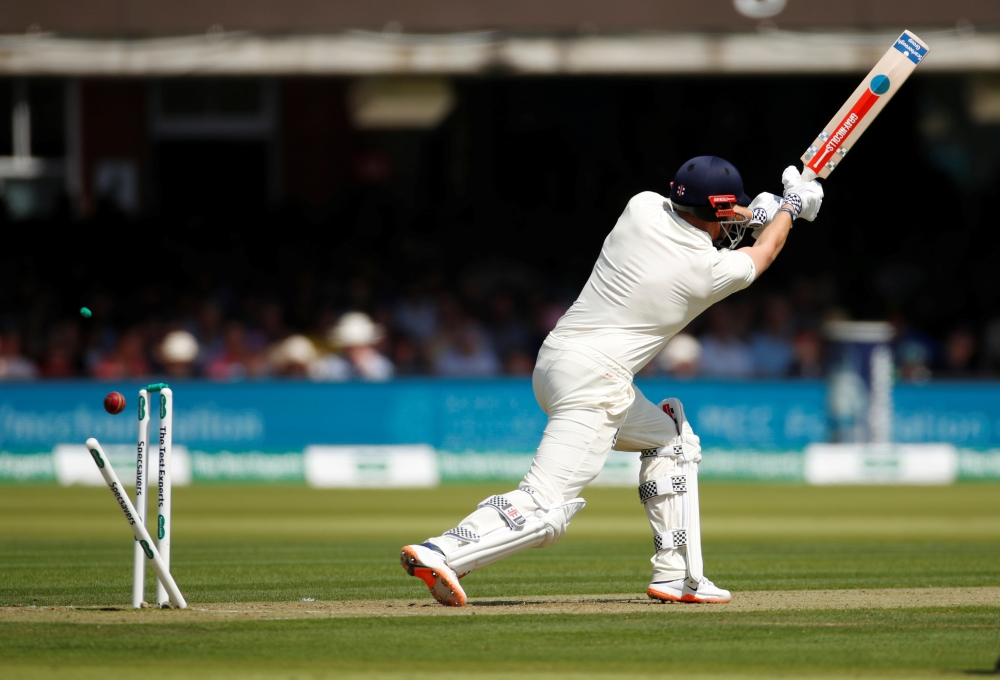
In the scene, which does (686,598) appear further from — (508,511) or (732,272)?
(732,272)

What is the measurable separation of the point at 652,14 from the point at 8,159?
32.0 ft

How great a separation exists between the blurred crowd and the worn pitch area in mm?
8778

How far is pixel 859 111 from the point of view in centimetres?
638

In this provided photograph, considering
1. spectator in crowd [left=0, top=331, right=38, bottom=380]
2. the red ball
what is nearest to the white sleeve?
the red ball

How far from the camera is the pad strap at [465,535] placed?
5414mm

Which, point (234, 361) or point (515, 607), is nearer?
point (515, 607)

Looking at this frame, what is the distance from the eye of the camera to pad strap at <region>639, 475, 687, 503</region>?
577 cm

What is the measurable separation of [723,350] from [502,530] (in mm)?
10703

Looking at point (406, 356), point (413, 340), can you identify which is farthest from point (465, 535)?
point (413, 340)

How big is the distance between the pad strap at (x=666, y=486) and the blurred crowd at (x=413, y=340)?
912cm

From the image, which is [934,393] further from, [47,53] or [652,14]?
[47,53]

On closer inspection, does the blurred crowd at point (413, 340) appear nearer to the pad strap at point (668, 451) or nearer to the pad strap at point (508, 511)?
the pad strap at point (668, 451)

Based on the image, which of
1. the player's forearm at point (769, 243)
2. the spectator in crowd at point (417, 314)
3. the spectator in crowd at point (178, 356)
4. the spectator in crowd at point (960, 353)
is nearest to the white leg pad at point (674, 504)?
the player's forearm at point (769, 243)

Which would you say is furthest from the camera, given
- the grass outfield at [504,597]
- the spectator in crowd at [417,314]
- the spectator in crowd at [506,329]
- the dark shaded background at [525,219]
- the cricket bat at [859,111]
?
the dark shaded background at [525,219]
